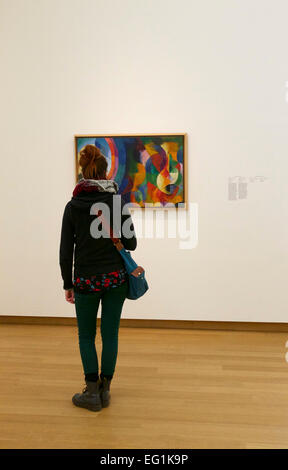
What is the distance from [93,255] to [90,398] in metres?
0.89

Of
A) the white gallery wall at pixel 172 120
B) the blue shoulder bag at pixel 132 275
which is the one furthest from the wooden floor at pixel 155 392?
the blue shoulder bag at pixel 132 275

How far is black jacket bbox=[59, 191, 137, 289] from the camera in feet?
9.41

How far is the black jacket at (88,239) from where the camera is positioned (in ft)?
9.41

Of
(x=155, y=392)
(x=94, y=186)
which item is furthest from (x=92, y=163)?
(x=155, y=392)

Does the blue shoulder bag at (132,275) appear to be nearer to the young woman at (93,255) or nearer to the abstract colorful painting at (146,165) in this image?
the young woman at (93,255)

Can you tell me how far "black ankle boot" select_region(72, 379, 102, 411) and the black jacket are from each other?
71 centimetres

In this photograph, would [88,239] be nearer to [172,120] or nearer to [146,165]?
[146,165]

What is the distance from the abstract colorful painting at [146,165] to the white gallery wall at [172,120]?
93 mm

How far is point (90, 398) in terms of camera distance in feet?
10.0

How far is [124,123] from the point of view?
4535 mm

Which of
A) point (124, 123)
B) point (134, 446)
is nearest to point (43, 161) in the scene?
point (124, 123)
